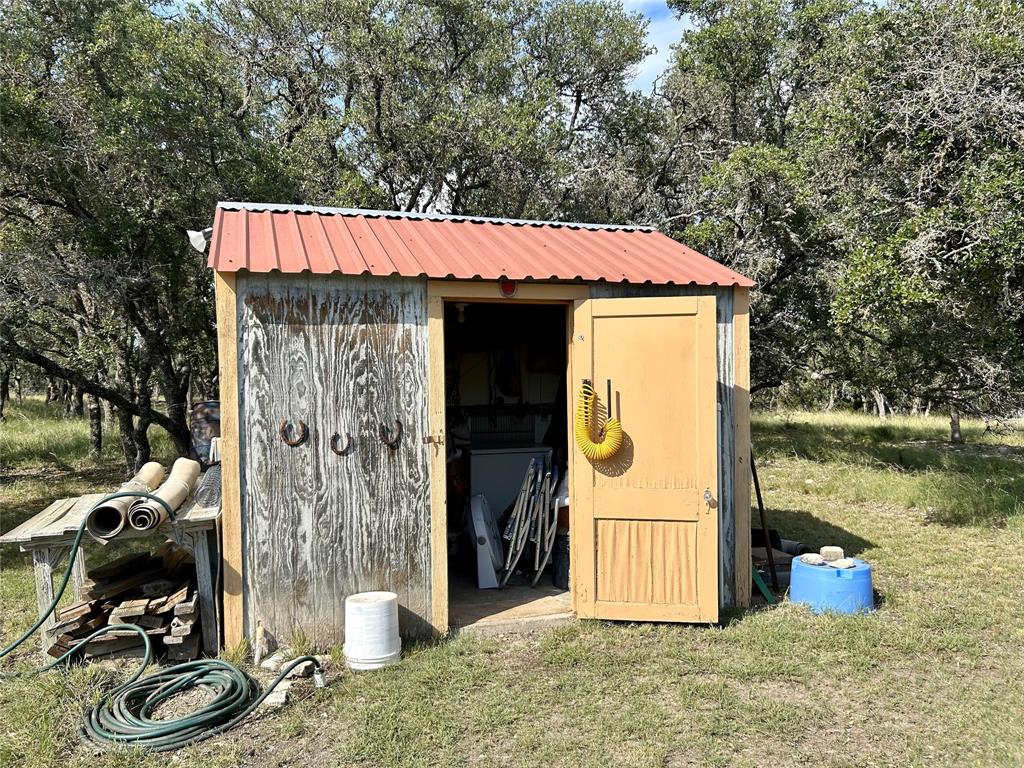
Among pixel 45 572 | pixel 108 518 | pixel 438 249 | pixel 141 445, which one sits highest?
pixel 438 249

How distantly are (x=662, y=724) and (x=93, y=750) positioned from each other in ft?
8.93

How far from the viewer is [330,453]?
14.7ft

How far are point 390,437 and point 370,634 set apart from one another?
118 cm

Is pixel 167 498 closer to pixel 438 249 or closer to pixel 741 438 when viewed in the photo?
pixel 438 249

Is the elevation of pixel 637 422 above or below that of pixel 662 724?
above

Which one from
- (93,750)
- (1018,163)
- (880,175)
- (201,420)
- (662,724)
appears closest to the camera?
(93,750)

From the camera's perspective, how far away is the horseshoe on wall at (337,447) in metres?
4.48

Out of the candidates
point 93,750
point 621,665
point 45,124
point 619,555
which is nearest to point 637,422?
point 619,555

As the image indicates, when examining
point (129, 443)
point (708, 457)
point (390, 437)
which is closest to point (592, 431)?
point (708, 457)

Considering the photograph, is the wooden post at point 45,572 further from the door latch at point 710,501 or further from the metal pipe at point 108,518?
the door latch at point 710,501

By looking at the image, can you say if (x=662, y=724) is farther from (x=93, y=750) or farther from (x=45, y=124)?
(x=45, y=124)

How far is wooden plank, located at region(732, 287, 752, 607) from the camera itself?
17.0 ft

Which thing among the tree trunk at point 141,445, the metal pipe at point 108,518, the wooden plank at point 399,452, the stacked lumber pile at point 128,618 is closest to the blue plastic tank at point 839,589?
the wooden plank at point 399,452

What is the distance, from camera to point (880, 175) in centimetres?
811
